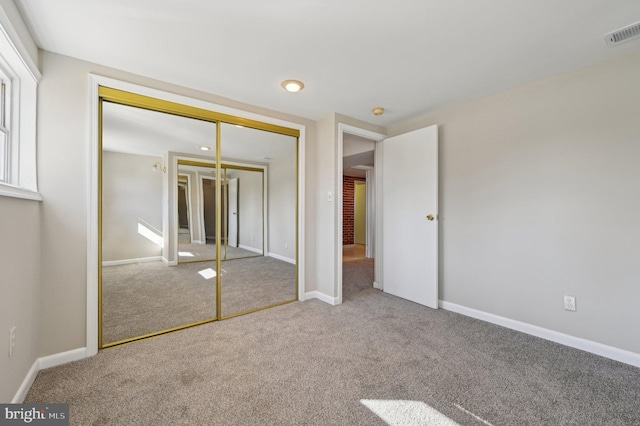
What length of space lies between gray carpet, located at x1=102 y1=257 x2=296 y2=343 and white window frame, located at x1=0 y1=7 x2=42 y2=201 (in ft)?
2.84

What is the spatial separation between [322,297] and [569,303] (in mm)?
2376

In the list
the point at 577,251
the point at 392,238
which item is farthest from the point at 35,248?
the point at 577,251

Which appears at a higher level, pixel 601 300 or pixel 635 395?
pixel 601 300

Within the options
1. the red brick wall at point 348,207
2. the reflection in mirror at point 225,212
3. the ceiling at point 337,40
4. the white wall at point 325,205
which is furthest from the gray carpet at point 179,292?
the red brick wall at point 348,207

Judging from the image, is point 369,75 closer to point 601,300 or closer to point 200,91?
point 200,91

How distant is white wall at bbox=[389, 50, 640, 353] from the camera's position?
6.61 ft

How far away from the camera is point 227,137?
2.86 m

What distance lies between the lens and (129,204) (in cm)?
245

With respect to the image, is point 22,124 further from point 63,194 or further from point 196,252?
point 196,252

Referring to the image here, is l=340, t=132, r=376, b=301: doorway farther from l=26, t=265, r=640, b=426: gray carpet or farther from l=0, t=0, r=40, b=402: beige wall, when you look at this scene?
l=0, t=0, r=40, b=402: beige wall

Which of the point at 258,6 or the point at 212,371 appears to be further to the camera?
the point at 212,371

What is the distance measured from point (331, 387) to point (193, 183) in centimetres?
237

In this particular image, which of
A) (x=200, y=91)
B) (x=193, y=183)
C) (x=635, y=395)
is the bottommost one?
(x=635, y=395)

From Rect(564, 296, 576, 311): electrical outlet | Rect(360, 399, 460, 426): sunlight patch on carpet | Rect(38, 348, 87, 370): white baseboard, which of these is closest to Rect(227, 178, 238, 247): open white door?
Rect(38, 348, 87, 370): white baseboard
